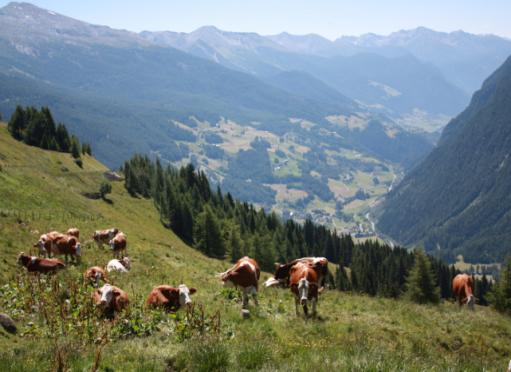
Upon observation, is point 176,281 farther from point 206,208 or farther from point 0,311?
point 206,208

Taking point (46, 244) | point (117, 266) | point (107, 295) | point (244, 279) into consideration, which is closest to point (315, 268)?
point (244, 279)

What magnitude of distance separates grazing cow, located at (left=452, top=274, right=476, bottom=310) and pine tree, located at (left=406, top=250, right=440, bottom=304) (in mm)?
27453

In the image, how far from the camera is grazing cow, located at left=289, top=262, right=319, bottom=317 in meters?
18.3

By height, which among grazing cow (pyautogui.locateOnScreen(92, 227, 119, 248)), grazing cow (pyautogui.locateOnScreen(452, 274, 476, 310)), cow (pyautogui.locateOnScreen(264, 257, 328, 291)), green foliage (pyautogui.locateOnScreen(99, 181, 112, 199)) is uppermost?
green foliage (pyautogui.locateOnScreen(99, 181, 112, 199))

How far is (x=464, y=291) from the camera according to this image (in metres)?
33.4

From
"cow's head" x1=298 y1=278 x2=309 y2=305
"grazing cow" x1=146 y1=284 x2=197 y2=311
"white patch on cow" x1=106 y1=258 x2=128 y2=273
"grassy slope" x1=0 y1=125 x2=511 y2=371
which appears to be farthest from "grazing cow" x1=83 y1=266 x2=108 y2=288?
"cow's head" x1=298 y1=278 x2=309 y2=305

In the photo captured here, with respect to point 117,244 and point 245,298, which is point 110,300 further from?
point 117,244

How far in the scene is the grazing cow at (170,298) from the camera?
58.9 feet

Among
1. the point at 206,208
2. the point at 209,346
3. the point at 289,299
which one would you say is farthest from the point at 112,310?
the point at 206,208

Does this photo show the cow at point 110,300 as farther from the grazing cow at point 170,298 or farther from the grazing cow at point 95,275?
the grazing cow at point 95,275

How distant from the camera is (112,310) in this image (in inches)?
677

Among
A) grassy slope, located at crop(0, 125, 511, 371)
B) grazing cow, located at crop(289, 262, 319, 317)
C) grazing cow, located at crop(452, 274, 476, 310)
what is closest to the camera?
grassy slope, located at crop(0, 125, 511, 371)

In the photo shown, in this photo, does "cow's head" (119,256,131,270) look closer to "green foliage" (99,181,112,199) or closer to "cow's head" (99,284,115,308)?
"cow's head" (99,284,115,308)

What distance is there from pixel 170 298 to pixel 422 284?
53.2 m
